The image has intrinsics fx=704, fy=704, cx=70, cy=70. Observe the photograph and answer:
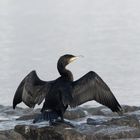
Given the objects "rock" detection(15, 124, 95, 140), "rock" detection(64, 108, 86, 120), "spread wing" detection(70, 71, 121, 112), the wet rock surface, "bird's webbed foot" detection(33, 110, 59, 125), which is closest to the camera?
"rock" detection(15, 124, 95, 140)

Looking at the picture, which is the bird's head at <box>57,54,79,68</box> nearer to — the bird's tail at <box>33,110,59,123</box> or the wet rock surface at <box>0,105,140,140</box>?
the bird's tail at <box>33,110,59,123</box>

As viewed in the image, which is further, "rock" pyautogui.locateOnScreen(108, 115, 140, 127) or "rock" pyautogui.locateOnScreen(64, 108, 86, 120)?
"rock" pyautogui.locateOnScreen(64, 108, 86, 120)

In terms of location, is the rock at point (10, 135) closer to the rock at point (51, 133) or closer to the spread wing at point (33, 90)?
the rock at point (51, 133)

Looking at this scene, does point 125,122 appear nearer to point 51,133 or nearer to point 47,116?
point 47,116

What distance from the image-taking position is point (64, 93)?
1271 centimetres

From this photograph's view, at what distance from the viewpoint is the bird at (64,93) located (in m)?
12.7

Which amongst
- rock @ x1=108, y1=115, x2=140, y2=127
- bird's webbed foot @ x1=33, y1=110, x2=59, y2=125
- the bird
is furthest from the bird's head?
rock @ x1=108, y1=115, x2=140, y2=127

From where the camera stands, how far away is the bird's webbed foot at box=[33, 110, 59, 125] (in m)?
12.4

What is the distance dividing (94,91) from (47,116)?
3.55 ft

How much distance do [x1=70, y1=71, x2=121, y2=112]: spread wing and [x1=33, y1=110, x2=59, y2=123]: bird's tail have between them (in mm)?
412

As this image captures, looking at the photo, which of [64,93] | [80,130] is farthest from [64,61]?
[80,130]

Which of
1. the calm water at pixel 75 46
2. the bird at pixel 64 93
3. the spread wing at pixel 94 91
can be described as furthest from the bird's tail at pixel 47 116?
the calm water at pixel 75 46

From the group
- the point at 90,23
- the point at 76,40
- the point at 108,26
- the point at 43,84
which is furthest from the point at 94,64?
the point at 90,23

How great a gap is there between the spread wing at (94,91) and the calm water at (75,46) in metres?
5.36
